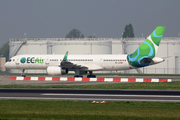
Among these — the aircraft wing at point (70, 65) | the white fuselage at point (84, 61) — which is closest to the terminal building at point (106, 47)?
the white fuselage at point (84, 61)

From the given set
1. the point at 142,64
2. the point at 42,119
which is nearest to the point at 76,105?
the point at 42,119

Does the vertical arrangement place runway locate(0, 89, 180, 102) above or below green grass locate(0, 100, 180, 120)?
below

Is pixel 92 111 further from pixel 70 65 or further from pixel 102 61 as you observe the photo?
pixel 102 61

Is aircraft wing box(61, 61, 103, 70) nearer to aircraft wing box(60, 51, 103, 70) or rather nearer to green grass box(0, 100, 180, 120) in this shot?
aircraft wing box(60, 51, 103, 70)

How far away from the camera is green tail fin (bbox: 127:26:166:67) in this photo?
49.9 m

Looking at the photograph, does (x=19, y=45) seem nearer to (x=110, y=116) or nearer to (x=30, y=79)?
(x=30, y=79)

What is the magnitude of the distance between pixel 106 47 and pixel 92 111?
68.1 meters

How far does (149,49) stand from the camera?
5044 centimetres

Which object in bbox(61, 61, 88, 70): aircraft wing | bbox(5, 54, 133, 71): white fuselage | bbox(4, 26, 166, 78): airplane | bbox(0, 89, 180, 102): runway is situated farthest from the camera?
bbox(5, 54, 133, 71): white fuselage

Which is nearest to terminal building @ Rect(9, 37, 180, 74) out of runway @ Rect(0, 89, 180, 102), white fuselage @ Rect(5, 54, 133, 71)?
white fuselage @ Rect(5, 54, 133, 71)

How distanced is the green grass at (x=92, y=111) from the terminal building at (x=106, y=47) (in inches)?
2406

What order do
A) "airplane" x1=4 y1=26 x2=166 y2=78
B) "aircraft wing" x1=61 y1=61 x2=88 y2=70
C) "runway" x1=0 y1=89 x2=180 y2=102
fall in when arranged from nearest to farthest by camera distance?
"runway" x1=0 y1=89 x2=180 y2=102 → "aircraft wing" x1=61 y1=61 x2=88 y2=70 → "airplane" x1=4 y1=26 x2=166 y2=78

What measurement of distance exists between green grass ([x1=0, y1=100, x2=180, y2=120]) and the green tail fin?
31.7 meters

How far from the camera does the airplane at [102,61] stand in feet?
165
